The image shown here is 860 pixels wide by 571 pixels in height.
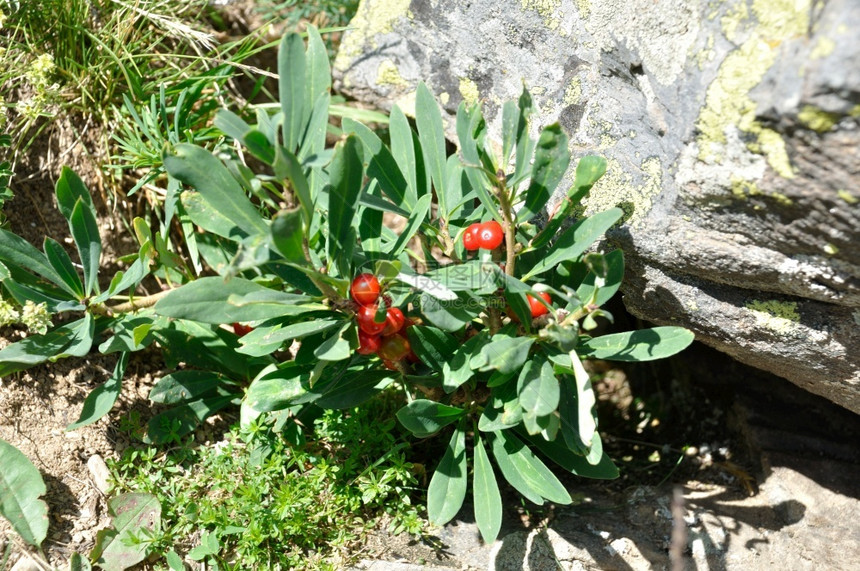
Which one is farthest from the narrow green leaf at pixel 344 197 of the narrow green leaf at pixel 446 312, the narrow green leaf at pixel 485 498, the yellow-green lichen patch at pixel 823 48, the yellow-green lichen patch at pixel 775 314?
the yellow-green lichen patch at pixel 775 314

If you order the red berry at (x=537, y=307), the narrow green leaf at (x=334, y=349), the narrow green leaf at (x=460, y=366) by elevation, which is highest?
the narrow green leaf at (x=334, y=349)

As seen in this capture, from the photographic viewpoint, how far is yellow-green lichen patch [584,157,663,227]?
1899mm

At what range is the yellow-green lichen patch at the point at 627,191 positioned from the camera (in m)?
1.90

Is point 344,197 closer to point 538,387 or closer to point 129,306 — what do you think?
point 538,387

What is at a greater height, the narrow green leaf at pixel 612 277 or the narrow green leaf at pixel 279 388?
the narrow green leaf at pixel 612 277

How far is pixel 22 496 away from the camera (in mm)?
2115

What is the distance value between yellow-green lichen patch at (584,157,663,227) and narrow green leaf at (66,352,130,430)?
1491mm

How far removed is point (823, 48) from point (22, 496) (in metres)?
2.31

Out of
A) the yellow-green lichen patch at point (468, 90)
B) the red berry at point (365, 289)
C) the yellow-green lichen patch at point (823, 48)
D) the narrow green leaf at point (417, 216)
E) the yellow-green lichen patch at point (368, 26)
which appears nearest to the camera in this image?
the yellow-green lichen patch at point (823, 48)

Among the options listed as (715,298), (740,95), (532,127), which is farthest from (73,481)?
(740,95)

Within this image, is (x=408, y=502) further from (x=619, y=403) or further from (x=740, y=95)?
Answer: (x=740, y=95)

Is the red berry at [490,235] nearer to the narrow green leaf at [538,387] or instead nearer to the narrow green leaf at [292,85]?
the narrow green leaf at [538,387]

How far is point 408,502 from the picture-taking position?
2.23 metres

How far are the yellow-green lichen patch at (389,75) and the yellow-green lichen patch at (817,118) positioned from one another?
1549mm
